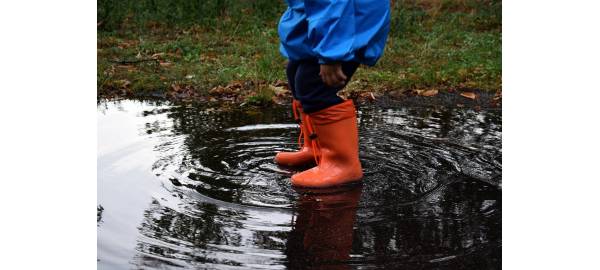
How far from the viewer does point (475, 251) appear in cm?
263

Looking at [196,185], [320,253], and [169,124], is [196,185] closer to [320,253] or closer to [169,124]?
[320,253]

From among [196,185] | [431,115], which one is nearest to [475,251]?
[196,185]

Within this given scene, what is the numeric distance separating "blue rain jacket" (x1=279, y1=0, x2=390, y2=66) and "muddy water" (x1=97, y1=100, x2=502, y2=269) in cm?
63

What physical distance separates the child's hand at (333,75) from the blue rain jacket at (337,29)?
0.12 feet

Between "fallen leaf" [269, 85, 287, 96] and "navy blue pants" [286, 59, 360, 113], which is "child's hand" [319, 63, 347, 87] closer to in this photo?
"navy blue pants" [286, 59, 360, 113]

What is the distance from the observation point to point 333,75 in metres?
3.18

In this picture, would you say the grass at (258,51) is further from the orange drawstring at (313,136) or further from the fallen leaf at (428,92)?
the orange drawstring at (313,136)

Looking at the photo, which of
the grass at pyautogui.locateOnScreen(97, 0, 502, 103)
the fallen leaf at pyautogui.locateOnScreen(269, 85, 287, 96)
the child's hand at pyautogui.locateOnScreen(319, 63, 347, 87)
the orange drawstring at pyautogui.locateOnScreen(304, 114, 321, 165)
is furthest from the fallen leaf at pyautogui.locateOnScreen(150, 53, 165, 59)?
the child's hand at pyautogui.locateOnScreen(319, 63, 347, 87)

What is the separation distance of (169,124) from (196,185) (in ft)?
4.25

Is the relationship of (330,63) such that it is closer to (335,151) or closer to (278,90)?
(335,151)

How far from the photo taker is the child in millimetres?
3098

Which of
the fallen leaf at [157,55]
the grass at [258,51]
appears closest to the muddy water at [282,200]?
the grass at [258,51]

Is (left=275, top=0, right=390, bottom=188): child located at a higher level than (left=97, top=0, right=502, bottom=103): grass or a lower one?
lower

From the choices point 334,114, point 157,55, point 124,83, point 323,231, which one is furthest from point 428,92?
point 323,231
